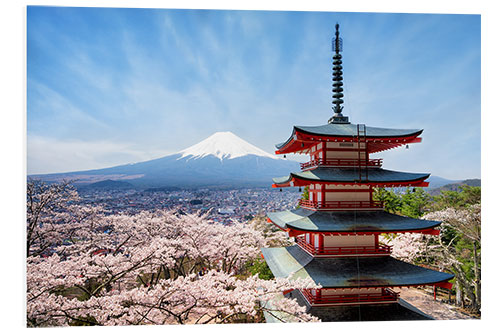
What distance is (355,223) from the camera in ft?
13.3

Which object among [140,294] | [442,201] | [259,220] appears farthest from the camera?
[259,220]

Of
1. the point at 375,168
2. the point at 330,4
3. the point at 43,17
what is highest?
the point at 330,4

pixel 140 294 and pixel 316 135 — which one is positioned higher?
pixel 316 135

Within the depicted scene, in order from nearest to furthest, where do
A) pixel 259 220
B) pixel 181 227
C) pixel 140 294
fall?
pixel 140 294 → pixel 181 227 → pixel 259 220

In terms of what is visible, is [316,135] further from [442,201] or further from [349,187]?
[442,201]

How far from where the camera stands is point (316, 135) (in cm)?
400

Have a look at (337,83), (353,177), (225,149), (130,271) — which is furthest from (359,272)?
Result: (225,149)

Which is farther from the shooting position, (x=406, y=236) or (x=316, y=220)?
(x=406, y=236)

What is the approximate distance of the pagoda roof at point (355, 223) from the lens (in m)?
3.88

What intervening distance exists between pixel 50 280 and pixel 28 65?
3.99m

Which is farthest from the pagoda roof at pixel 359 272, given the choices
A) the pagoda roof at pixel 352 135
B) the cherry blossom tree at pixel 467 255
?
the cherry blossom tree at pixel 467 255

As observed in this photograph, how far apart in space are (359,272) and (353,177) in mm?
1510

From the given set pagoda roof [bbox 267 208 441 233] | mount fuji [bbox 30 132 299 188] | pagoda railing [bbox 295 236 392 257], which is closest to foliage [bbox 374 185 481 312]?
pagoda roof [bbox 267 208 441 233]
